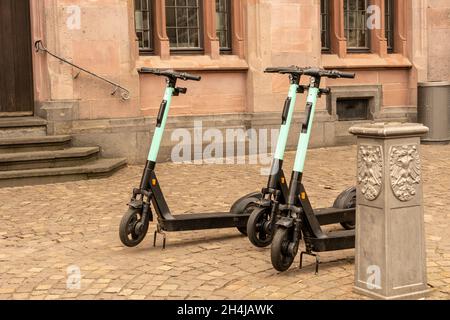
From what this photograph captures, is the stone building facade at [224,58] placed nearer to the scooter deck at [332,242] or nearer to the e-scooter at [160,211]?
the e-scooter at [160,211]

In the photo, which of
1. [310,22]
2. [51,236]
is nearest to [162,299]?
[51,236]

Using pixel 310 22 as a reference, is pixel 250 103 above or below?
below

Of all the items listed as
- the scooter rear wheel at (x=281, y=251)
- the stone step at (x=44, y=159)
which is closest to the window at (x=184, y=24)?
the stone step at (x=44, y=159)

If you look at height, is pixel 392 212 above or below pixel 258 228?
above

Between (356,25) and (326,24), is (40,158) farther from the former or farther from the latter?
(356,25)

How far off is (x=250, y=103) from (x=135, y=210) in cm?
697

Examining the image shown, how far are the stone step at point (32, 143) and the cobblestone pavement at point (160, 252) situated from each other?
1.04m

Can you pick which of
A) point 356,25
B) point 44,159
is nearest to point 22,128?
point 44,159

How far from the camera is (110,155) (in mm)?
11805

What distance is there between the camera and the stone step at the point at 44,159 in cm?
1051

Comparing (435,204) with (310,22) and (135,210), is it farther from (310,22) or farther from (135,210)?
(310,22)

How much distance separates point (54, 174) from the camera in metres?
10.5

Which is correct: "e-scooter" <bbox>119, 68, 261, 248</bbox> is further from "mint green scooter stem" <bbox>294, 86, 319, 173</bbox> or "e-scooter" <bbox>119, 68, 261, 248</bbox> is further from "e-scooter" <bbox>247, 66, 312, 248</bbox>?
"mint green scooter stem" <bbox>294, 86, 319, 173</bbox>

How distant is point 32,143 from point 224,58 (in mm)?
3790
